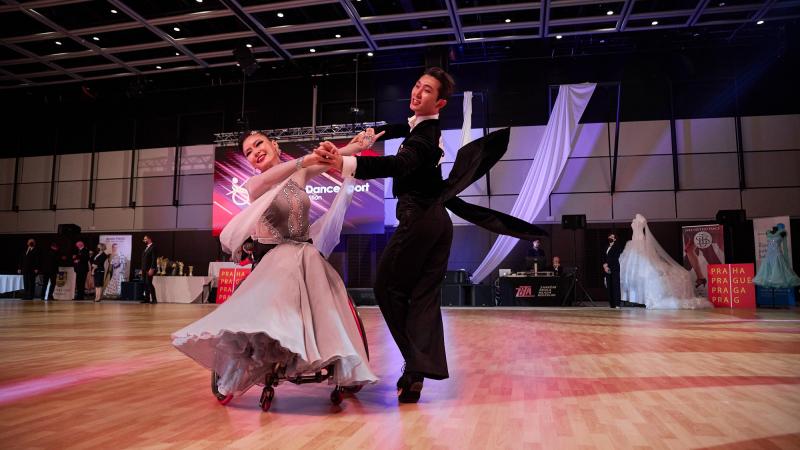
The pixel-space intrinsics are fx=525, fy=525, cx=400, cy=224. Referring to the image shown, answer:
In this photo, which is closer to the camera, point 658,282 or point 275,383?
point 275,383

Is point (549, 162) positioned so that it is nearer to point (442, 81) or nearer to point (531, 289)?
point (531, 289)

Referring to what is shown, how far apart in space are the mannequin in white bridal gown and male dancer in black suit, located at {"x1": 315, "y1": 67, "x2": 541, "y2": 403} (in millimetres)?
9589

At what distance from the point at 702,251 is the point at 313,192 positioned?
9.13 meters

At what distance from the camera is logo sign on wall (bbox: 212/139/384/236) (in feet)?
40.7

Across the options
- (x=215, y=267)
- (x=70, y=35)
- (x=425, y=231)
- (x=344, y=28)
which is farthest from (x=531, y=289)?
(x=70, y=35)

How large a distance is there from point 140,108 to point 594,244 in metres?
13.6

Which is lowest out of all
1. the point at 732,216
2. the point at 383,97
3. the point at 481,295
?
the point at 481,295

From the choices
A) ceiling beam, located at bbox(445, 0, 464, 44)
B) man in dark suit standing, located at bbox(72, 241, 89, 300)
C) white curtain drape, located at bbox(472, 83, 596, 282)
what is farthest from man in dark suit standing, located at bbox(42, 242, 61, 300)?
ceiling beam, located at bbox(445, 0, 464, 44)

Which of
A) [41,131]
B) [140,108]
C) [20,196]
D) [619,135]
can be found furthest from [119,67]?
[619,135]

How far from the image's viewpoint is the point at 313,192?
12.7 meters

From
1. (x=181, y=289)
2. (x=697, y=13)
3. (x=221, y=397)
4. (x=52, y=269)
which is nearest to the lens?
(x=221, y=397)

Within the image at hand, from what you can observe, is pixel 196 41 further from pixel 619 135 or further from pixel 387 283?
pixel 387 283

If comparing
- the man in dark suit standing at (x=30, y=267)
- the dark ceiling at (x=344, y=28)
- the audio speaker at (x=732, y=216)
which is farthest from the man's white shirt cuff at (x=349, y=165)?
the man in dark suit standing at (x=30, y=267)

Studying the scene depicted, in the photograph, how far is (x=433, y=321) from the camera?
2.39m
